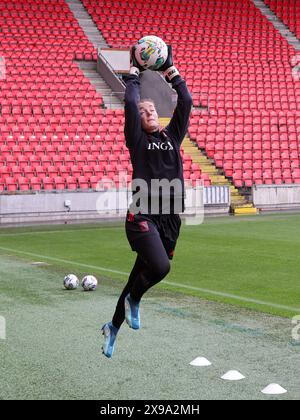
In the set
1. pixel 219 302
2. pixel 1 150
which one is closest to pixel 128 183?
pixel 1 150

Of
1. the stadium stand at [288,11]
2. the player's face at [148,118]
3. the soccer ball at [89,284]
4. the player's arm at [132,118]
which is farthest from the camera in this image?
the stadium stand at [288,11]

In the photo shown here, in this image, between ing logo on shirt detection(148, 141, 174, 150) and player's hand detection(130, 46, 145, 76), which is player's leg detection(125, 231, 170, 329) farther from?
player's hand detection(130, 46, 145, 76)

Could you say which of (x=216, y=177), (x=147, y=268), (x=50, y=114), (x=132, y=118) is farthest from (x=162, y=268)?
(x=50, y=114)

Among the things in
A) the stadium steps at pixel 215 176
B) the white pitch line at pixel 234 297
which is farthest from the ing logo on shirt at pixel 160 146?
the stadium steps at pixel 215 176

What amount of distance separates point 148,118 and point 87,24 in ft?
95.1

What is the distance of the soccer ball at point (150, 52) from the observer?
5.68 m

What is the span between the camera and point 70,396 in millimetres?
5066

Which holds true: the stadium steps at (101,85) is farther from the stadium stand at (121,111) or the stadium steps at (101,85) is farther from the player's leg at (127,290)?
the player's leg at (127,290)

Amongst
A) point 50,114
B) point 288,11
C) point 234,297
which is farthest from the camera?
point 288,11

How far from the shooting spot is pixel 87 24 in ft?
110

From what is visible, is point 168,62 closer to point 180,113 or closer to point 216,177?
point 180,113

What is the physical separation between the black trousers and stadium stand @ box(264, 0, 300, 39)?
33.6 metres

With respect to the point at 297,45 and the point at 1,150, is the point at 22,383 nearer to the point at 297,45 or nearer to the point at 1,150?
the point at 1,150

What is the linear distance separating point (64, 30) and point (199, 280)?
23.6 meters
